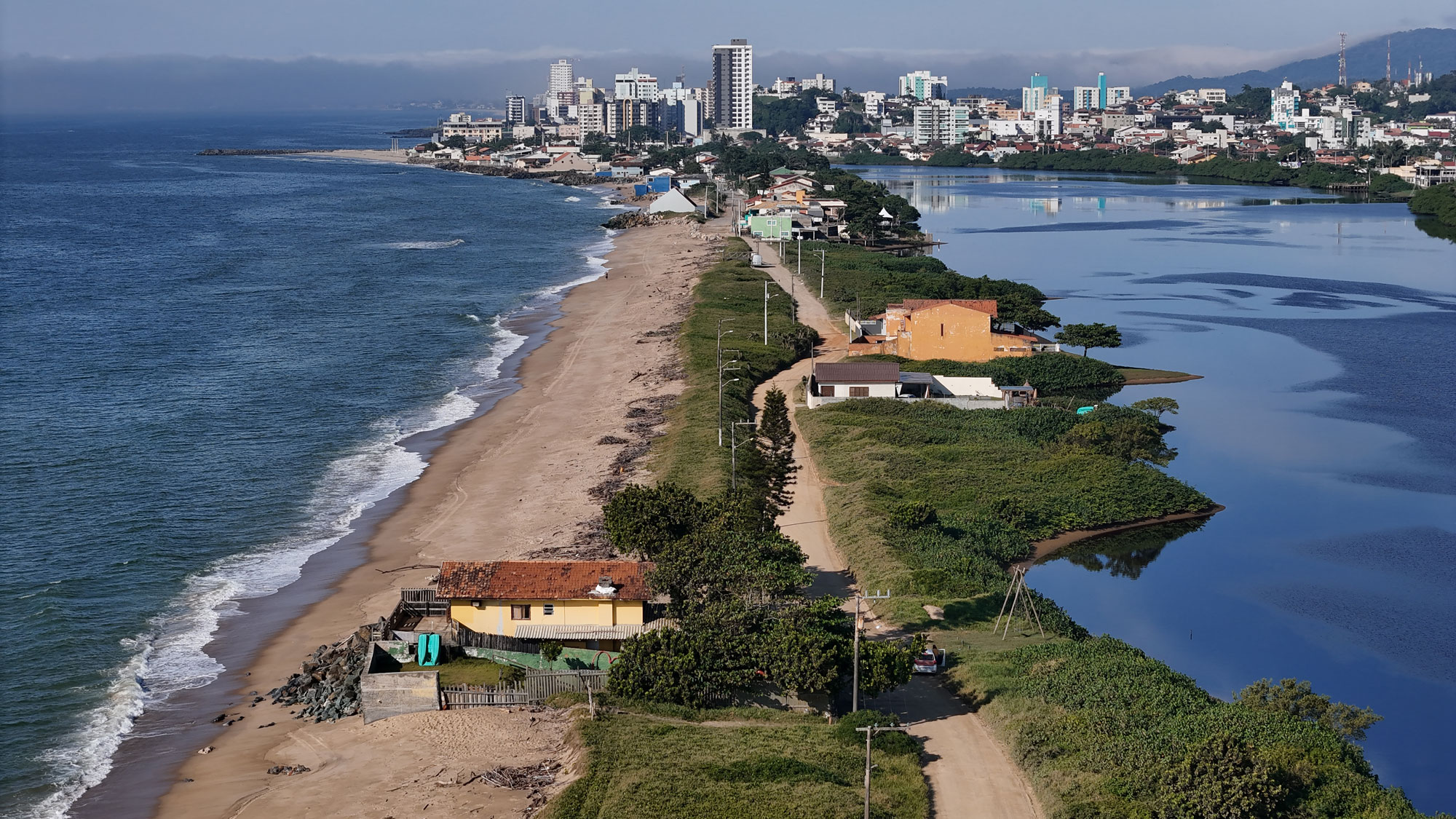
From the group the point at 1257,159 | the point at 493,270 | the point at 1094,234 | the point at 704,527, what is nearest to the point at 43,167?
the point at 493,270

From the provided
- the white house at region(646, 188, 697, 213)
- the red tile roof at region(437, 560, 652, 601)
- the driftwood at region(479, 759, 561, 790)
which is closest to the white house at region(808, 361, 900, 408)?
the red tile roof at region(437, 560, 652, 601)

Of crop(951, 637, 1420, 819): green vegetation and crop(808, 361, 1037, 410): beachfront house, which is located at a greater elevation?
crop(808, 361, 1037, 410): beachfront house

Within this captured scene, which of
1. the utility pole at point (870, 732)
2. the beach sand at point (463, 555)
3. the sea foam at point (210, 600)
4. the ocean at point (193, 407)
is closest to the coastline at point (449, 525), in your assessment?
the beach sand at point (463, 555)

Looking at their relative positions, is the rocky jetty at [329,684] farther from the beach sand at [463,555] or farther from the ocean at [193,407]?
the ocean at [193,407]

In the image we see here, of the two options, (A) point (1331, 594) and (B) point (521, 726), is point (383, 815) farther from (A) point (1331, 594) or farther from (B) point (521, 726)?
(A) point (1331, 594)

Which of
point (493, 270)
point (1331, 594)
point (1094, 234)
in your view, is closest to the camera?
point (1331, 594)

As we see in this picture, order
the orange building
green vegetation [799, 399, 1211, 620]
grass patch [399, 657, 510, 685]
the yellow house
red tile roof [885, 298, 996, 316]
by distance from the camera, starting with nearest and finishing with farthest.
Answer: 1. grass patch [399, 657, 510, 685]
2. the yellow house
3. green vegetation [799, 399, 1211, 620]
4. the orange building
5. red tile roof [885, 298, 996, 316]

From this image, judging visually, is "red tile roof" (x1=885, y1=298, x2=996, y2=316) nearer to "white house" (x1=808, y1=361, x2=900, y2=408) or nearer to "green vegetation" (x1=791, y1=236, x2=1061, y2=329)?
"green vegetation" (x1=791, y1=236, x2=1061, y2=329)
